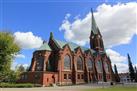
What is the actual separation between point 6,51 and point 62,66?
39.7 m

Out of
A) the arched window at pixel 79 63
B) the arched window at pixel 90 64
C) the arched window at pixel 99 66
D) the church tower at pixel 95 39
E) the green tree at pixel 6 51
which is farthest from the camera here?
the church tower at pixel 95 39

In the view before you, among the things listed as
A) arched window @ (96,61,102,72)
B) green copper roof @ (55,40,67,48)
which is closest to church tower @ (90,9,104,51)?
arched window @ (96,61,102,72)

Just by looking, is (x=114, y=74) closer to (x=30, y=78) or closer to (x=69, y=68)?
(x=69, y=68)

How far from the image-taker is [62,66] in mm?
71125

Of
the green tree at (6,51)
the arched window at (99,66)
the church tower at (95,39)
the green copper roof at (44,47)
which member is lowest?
the green tree at (6,51)

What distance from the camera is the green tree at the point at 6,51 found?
30.7 m

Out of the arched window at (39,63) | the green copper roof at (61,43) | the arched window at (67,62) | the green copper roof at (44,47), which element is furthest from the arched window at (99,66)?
the arched window at (39,63)

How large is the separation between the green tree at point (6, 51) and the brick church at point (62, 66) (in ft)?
96.6

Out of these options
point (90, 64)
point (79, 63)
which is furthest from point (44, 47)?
point (90, 64)

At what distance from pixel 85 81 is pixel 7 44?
4949cm

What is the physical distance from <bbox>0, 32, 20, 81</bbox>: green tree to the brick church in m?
29.4

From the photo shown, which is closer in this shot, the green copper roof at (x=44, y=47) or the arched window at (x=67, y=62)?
the green copper roof at (x=44, y=47)

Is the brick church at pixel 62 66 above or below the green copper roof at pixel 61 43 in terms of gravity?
below

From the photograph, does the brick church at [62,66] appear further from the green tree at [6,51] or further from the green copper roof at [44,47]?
the green tree at [6,51]
